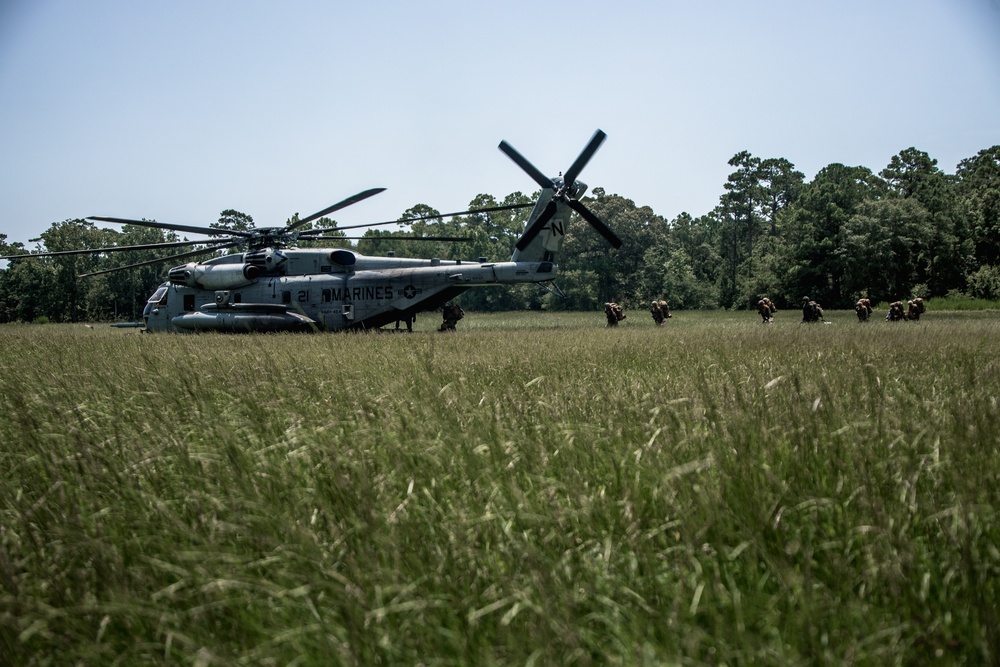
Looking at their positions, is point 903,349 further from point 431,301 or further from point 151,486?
point 431,301

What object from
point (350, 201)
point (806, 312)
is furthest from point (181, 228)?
point (806, 312)

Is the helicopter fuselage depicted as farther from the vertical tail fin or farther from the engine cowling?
the vertical tail fin

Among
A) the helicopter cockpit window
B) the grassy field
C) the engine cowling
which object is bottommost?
the grassy field

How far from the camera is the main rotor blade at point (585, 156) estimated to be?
60.1ft

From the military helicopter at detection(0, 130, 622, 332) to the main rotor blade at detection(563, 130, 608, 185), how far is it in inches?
1.1

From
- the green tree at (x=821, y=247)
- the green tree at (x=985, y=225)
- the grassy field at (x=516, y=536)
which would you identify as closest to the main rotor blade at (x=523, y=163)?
the grassy field at (x=516, y=536)

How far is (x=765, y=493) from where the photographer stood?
2137 mm

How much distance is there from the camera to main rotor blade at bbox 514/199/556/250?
698 inches

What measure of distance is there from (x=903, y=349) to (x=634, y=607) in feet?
25.5

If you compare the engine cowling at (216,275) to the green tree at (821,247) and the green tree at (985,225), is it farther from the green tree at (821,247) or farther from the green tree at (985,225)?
the green tree at (985,225)

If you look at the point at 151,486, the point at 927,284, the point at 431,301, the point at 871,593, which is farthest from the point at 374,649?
the point at 927,284

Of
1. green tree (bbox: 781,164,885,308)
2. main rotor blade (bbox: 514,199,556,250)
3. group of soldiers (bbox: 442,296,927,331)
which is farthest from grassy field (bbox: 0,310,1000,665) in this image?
green tree (bbox: 781,164,885,308)

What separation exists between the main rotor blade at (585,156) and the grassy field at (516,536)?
15315 millimetres

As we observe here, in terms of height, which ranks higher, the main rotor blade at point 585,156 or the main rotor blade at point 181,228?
the main rotor blade at point 585,156
